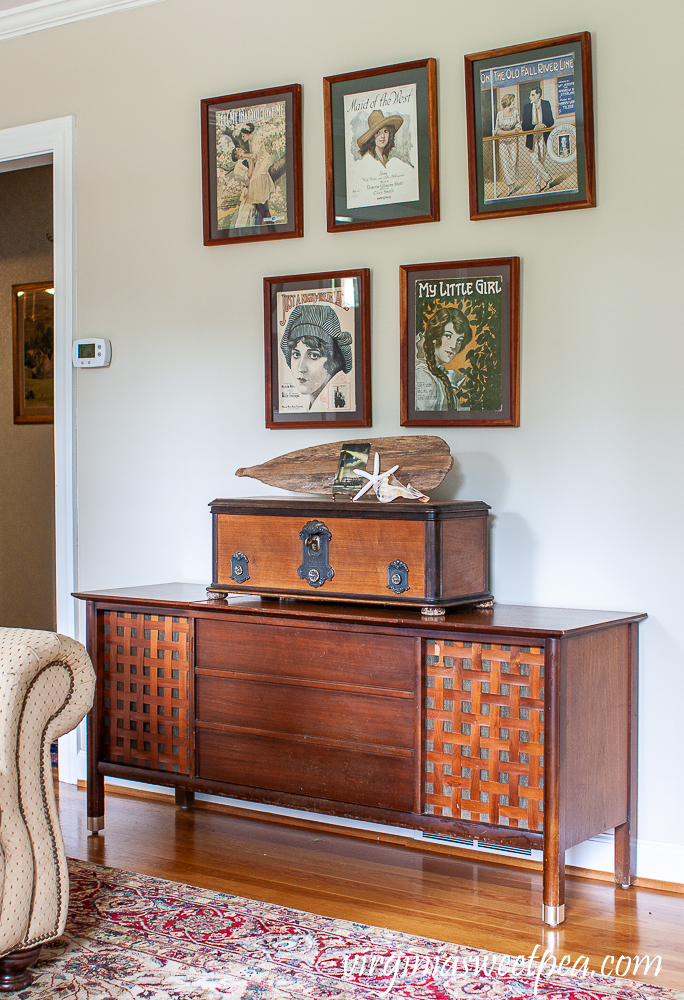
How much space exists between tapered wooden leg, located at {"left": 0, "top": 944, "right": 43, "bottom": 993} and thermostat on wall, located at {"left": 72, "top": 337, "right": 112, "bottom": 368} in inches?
86.8

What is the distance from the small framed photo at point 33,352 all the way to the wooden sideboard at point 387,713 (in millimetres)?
2473

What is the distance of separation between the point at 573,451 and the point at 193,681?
1.31m

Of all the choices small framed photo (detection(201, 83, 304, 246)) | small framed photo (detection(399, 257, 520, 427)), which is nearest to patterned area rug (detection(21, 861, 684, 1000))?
small framed photo (detection(399, 257, 520, 427))

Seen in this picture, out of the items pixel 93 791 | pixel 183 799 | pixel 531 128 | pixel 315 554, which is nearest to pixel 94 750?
pixel 93 791

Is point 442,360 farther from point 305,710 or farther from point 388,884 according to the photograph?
point 388,884

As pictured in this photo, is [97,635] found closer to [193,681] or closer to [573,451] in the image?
[193,681]

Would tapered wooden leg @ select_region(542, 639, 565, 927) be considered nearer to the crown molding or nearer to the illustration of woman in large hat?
the illustration of woman in large hat

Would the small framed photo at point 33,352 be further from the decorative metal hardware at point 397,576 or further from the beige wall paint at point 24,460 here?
the decorative metal hardware at point 397,576

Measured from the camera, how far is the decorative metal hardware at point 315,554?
2930 millimetres

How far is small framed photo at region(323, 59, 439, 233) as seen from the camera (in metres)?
3.17

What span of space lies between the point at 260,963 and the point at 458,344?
5.86ft

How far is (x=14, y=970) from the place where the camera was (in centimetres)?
221

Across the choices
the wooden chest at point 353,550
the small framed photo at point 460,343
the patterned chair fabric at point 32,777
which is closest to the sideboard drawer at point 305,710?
the wooden chest at point 353,550

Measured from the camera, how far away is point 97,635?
10.9 feet
